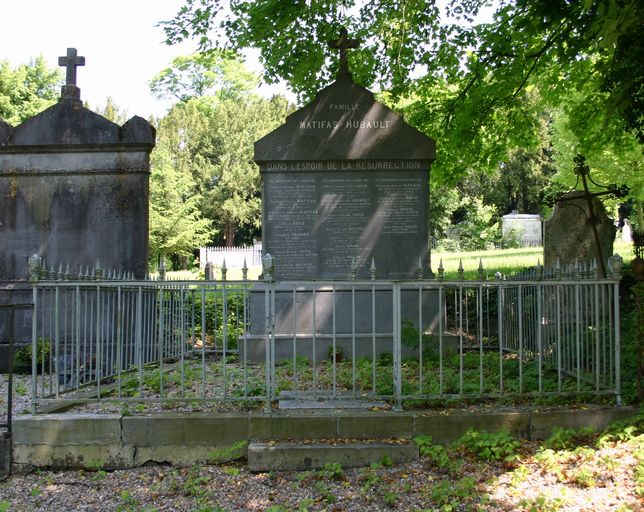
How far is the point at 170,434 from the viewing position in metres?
5.16

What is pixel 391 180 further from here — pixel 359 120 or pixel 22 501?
pixel 22 501

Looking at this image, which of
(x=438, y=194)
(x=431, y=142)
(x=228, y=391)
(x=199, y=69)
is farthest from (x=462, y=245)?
(x=228, y=391)

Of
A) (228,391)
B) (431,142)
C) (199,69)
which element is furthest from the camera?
(199,69)

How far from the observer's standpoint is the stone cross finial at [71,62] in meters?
10.2

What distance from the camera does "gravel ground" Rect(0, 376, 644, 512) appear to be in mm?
4191

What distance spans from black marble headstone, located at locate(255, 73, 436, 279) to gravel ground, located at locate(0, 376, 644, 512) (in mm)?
4458

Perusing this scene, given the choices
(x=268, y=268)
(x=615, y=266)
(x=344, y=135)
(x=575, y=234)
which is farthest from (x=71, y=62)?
(x=575, y=234)

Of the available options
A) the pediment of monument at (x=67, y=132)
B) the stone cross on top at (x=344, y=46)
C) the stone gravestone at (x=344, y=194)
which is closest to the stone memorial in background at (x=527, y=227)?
the stone cross on top at (x=344, y=46)

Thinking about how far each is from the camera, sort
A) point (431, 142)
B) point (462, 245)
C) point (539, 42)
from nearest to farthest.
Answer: point (431, 142), point (539, 42), point (462, 245)

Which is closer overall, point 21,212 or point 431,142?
point 431,142

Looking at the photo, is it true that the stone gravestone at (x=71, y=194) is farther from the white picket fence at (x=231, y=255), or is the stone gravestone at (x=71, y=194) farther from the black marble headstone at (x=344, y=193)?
the white picket fence at (x=231, y=255)

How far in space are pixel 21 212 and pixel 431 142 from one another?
6.78 meters

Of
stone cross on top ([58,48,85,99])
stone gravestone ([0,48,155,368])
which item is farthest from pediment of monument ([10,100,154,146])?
stone cross on top ([58,48,85,99])

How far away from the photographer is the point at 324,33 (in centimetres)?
1271
